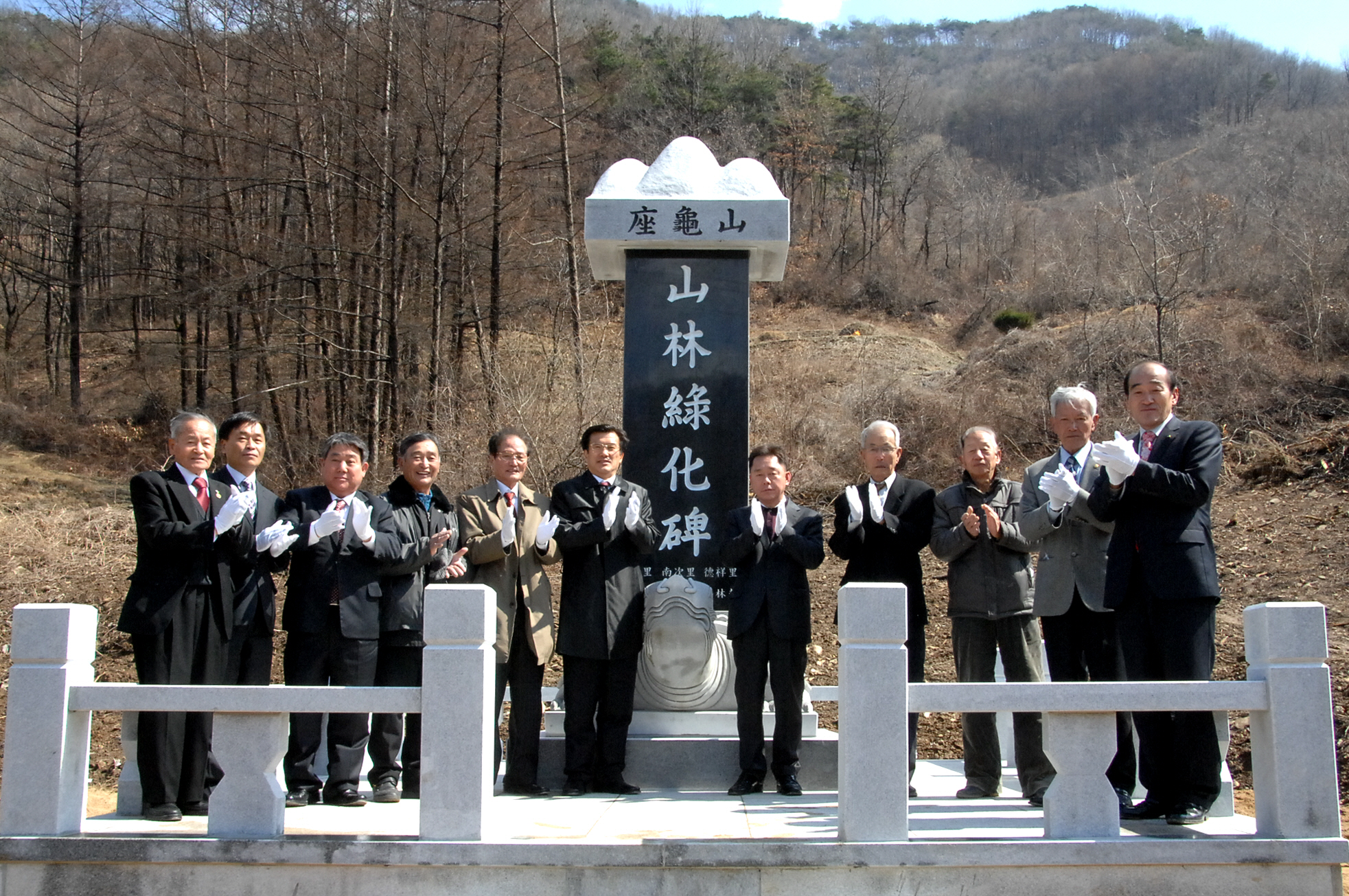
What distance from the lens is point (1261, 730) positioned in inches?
135

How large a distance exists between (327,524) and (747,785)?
204cm

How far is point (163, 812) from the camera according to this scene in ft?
12.9

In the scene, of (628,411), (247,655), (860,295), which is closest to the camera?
(247,655)

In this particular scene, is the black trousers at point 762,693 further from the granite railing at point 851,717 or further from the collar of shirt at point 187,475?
the collar of shirt at point 187,475

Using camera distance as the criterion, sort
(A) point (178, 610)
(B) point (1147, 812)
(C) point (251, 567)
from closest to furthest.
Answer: (B) point (1147, 812) < (A) point (178, 610) < (C) point (251, 567)

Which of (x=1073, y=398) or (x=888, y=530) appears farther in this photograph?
(x=888, y=530)

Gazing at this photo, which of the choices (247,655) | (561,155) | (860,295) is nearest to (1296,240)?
(860,295)

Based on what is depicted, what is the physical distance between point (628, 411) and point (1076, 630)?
89.3 inches

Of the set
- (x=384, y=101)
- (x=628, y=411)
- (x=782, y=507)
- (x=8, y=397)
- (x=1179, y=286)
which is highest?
(x=384, y=101)

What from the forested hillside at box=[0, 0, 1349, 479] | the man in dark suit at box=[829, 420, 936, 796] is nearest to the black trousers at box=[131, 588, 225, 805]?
the man in dark suit at box=[829, 420, 936, 796]

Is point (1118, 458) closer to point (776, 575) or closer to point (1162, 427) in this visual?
point (1162, 427)

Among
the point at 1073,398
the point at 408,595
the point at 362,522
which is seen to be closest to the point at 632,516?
the point at 408,595

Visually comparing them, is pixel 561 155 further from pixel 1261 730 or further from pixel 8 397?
pixel 8 397

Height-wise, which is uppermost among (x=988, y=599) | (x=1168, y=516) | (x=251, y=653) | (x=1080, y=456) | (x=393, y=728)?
(x=1080, y=456)
